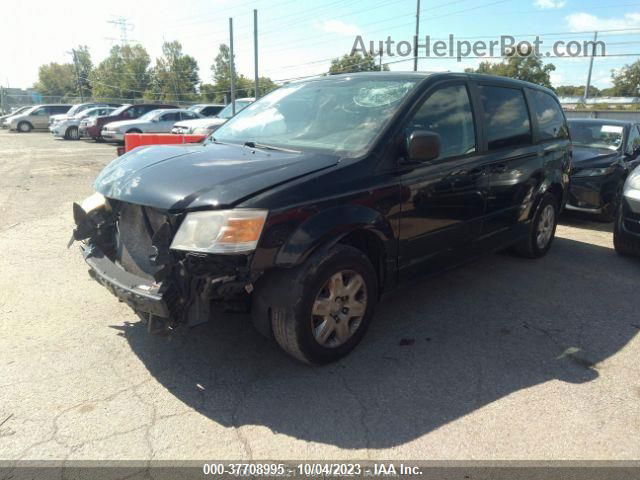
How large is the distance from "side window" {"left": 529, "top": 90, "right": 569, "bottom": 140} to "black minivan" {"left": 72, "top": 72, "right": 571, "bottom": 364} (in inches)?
27.3

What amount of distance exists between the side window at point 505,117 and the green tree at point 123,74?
8436cm

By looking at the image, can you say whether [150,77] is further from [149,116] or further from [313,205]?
[313,205]

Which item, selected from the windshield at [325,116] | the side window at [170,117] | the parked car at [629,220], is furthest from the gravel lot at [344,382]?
the side window at [170,117]

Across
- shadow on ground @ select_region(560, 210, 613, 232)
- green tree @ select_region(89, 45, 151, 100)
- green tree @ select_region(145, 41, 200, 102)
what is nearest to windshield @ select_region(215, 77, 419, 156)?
shadow on ground @ select_region(560, 210, 613, 232)

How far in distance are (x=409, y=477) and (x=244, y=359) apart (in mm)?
1381

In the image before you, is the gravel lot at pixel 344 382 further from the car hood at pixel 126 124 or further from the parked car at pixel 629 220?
the car hood at pixel 126 124

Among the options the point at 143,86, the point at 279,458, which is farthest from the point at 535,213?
the point at 143,86

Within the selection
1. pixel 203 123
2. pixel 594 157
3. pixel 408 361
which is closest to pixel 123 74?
pixel 203 123

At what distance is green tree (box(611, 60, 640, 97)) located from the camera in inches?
2842

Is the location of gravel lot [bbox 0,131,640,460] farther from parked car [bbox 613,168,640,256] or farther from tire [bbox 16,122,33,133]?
tire [bbox 16,122,33,133]

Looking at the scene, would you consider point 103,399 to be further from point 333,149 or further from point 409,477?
point 333,149

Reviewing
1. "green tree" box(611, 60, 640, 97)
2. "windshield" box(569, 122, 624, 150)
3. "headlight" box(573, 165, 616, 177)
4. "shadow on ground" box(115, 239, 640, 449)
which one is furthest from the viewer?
"green tree" box(611, 60, 640, 97)

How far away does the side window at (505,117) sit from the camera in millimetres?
4277

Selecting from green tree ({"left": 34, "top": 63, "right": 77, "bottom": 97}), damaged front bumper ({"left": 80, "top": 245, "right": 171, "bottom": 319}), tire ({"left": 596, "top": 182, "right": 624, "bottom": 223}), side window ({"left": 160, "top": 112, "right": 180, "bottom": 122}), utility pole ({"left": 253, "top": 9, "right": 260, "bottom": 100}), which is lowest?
tire ({"left": 596, "top": 182, "right": 624, "bottom": 223})
